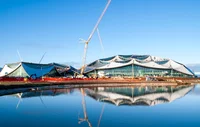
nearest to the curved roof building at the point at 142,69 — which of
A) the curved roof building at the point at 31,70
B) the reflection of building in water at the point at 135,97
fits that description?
the curved roof building at the point at 31,70

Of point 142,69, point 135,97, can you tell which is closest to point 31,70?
point 142,69

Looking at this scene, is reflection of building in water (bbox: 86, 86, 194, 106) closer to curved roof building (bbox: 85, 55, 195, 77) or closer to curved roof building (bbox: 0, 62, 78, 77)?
curved roof building (bbox: 0, 62, 78, 77)

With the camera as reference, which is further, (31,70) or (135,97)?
(31,70)

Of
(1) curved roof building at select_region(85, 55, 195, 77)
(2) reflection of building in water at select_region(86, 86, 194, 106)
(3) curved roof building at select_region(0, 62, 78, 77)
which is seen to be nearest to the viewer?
(2) reflection of building in water at select_region(86, 86, 194, 106)

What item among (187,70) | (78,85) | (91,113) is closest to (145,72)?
(187,70)

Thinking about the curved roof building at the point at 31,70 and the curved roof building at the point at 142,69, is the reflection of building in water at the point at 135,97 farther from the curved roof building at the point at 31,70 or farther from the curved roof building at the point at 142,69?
the curved roof building at the point at 142,69

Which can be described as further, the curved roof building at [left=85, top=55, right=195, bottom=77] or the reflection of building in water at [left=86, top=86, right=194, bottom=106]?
the curved roof building at [left=85, top=55, right=195, bottom=77]

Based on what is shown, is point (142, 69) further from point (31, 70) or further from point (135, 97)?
point (135, 97)

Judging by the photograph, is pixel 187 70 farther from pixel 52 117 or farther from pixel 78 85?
pixel 52 117

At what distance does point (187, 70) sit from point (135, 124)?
10428 centimetres

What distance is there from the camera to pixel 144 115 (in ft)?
66.9

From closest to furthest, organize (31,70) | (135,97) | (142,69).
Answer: (135,97) → (31,70) → (142,69)

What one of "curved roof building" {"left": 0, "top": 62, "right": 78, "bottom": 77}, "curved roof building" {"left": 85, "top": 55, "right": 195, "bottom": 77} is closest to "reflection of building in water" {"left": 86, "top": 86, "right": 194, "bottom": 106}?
"curved roof building" {"left": 0, "top": 62, "right": 78, "bottom": 77}

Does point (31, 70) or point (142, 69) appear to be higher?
point (142, 69)
